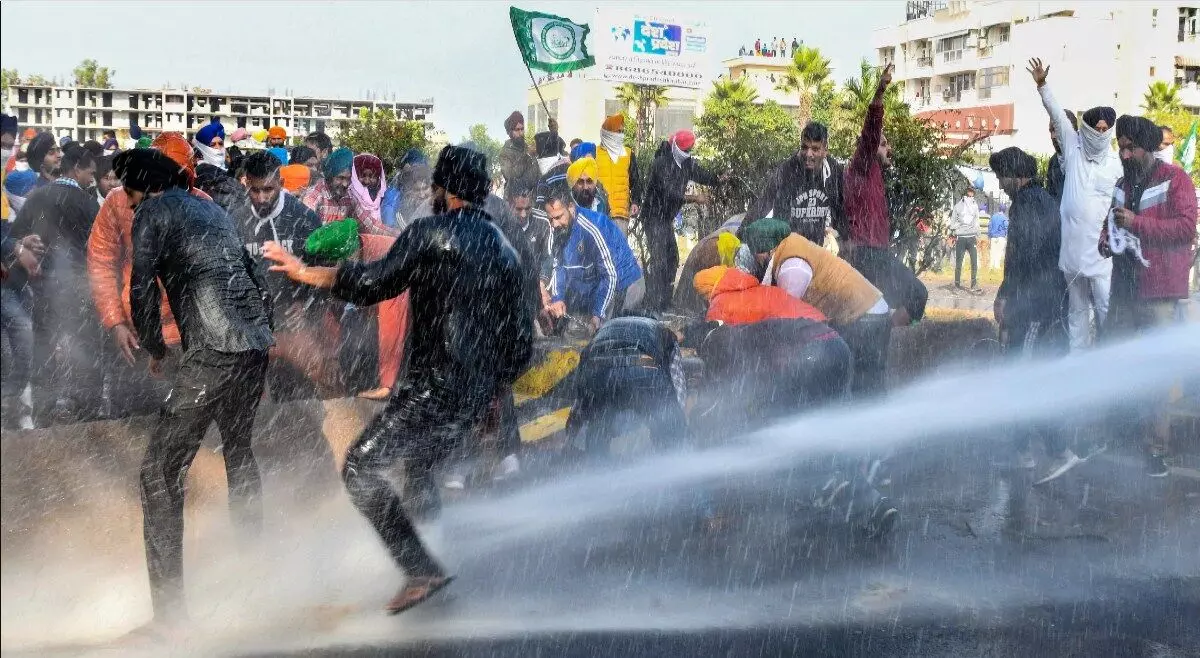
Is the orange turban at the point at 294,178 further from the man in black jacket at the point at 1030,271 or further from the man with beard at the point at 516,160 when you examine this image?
the man in black jacket at the point at 1030,271

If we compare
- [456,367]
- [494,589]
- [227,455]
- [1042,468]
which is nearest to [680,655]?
[494,589]

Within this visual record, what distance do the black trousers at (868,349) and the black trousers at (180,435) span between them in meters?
3.33

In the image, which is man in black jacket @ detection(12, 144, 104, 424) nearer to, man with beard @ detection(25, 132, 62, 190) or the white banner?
man with beard @ detection(25, 132, 62, 190)

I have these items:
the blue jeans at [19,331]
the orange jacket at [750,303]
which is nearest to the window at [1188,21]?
the orange jacket at [750,303]

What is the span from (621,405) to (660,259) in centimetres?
556

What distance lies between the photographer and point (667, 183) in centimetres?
1173

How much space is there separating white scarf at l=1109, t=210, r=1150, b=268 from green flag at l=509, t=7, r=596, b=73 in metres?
8.31

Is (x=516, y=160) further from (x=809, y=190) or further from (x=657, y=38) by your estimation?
(x=657, y=38)

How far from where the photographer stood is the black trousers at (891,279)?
7.79 meters

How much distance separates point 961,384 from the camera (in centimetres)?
988

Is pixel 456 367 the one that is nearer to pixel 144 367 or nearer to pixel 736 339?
pixel 736 339

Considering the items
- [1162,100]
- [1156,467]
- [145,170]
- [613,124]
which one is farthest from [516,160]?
[1162,100]

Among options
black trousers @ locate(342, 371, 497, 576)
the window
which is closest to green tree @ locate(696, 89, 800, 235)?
black trousers @ locate(342, 371, 497, 576)

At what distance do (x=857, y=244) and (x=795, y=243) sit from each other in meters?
1.54
